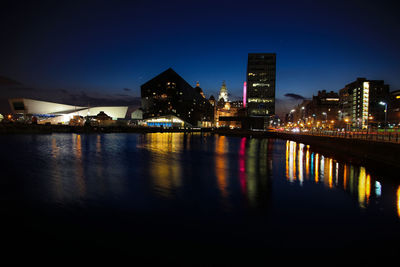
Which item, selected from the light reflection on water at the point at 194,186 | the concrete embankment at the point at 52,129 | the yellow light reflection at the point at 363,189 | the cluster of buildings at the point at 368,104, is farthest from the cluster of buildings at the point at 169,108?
the yellow light reflection at the point at 363,189

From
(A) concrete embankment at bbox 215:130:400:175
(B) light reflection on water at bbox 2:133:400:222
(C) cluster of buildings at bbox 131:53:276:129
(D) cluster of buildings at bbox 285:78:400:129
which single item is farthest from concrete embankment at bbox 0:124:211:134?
(D) cluster of buildings at bbox 285:78:400:129

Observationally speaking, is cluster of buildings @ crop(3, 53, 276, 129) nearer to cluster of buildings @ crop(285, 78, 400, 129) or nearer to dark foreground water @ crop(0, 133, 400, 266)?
cluster of buildings @ crop(285, 78, 400, 129)

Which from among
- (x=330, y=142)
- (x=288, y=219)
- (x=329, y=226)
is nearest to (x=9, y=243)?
(x=288, y=219)

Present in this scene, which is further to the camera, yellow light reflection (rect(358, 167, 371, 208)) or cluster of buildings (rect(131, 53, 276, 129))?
cluster of buildings (rect(131, 53, 276, 129))

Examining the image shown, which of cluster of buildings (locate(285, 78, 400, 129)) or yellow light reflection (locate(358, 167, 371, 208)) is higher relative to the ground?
cluster of buildings (locate(285, 78, 400, 129))

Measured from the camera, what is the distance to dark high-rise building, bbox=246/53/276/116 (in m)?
151

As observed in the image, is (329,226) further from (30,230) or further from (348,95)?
(348,95)

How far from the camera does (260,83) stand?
5989 inches

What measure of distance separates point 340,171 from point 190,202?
1329cm

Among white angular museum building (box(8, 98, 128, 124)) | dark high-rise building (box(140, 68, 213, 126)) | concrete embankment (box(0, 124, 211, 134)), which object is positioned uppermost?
dark high-rise building (box(140, 68, 213, 126))

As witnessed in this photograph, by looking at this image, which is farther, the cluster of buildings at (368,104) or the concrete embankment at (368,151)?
the cluster of buildings at (368,104)

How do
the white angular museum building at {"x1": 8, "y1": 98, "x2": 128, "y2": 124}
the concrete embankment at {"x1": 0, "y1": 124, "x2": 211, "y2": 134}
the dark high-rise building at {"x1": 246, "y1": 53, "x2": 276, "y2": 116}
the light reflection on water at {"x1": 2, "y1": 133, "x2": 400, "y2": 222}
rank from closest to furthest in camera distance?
1. the light reflection on water at {"x1": 2, "y1": 133, "x2": 400, "y2": 222}
2. the concrete embankment at {"x1": 0, "y1": 124, "x2": 211, "y2": 134}
3. the white angular museum building at {"x1": 8, "y1": 98, "x2": 128, "y2": 124}
4. the dark high-rise building at {"x1": 246, "y1": 53, "x2": 276, "y2": 116}

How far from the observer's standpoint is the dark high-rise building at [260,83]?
495 feet

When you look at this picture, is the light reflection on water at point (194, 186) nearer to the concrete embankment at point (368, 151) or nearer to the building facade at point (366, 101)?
the concrete embankment at point (368, 151)
